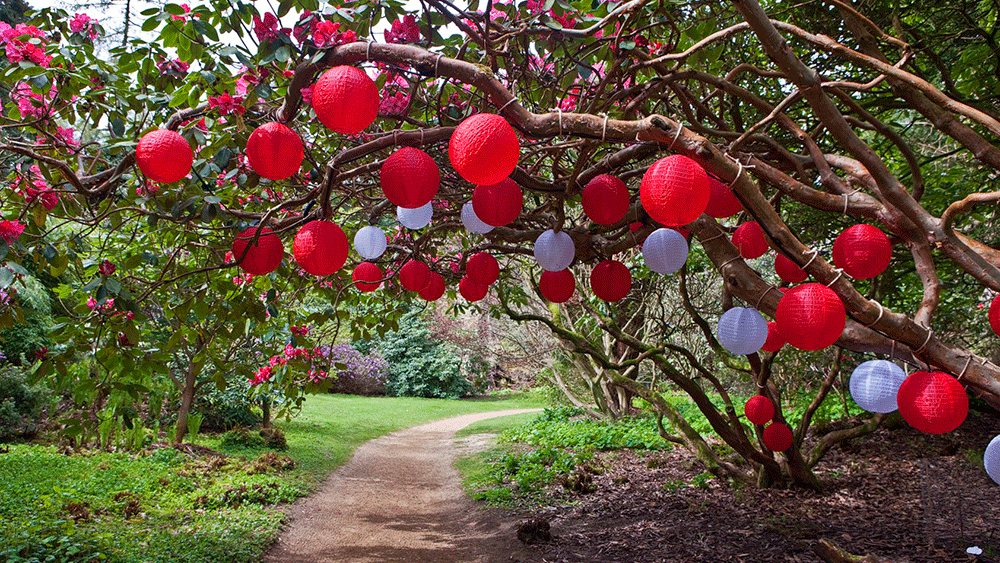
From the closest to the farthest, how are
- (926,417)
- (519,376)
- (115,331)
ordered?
(926,417)
(115,331)
(519,376)

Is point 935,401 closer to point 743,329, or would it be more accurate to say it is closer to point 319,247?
point 743,329

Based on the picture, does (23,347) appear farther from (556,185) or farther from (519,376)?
(519,376)

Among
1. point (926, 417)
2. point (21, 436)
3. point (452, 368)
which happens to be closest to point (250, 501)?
point (21, 436)

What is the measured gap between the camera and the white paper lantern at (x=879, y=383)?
257 centimetres

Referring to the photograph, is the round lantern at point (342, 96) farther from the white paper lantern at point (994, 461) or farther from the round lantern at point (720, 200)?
the white paper lantern at point (994, 461)

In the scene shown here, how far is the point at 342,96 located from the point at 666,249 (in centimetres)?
182

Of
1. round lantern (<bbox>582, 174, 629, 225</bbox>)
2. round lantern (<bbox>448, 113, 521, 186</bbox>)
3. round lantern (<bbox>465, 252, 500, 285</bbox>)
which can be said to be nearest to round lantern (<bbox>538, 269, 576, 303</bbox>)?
round lantern (<bbox>465, 252, 500, 285</bbox>)

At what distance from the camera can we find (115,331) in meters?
3.07

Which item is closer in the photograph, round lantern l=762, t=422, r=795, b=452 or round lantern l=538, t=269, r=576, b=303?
round lantern l=538, t=269, r=576, b=303

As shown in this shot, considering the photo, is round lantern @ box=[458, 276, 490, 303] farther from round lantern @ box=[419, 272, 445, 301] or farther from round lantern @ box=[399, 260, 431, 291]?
round lantern @ box=[399, 260, 431, 291]

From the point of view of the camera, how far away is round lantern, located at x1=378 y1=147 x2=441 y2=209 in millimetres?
2066

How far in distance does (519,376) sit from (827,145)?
22.4 meters

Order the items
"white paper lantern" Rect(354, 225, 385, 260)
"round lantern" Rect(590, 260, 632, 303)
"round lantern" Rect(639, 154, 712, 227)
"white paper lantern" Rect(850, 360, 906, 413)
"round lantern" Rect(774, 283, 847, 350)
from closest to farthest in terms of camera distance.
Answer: "round lantern" Rect(639, 154, 712, 227) → "round lantern" Rect(774, 283, 847, 350) → "white paper lantern" Rect(850, 360, 906, 413) → "round lantern" Rect(590, 260, 632, 303) → "white paper lantern" Rect(354, 225, 385, 260)

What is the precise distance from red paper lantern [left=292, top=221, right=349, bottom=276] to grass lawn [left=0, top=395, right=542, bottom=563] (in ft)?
12.6
